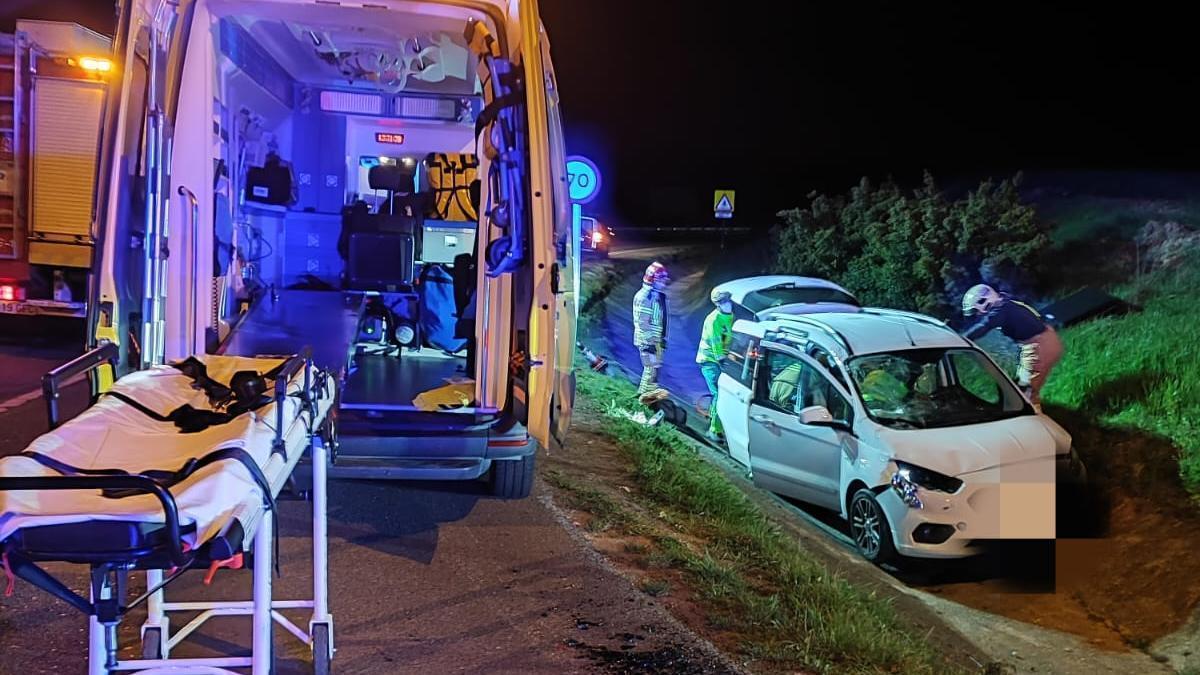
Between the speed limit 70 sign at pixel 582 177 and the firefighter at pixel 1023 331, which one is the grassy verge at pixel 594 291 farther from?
the firefighter at pixel 1023 331

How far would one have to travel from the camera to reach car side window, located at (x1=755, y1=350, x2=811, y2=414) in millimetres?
8109

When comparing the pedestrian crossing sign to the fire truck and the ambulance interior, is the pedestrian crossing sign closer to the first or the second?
the ambulance interior

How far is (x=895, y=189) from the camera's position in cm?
1603

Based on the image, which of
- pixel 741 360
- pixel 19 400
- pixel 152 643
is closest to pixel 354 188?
pixel 19 400

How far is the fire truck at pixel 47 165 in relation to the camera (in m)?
10.5

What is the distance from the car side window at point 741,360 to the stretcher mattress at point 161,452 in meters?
5.49

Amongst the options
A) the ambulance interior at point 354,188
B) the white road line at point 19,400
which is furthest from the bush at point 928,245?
the white road line at point 19,400

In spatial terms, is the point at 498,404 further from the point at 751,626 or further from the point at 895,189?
the point at 895,189

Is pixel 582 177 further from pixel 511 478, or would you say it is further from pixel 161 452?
pixel 161 452

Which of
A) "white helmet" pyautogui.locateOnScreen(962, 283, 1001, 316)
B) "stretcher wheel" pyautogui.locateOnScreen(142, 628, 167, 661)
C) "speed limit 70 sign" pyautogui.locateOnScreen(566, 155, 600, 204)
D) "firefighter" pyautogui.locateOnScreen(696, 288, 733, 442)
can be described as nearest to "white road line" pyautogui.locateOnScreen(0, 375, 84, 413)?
"speed limit 70 sign" pyautogui.locateOnScreen(566, 155, 600, 204)

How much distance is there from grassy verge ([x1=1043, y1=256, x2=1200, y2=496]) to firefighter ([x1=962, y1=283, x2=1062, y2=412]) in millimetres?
592

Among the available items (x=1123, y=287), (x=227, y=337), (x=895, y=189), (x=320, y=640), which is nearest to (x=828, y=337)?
(x=227, y=337)

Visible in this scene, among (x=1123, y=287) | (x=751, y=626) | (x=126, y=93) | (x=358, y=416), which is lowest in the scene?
(x=751, y=626)

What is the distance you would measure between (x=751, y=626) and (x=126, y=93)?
12.6 feet
